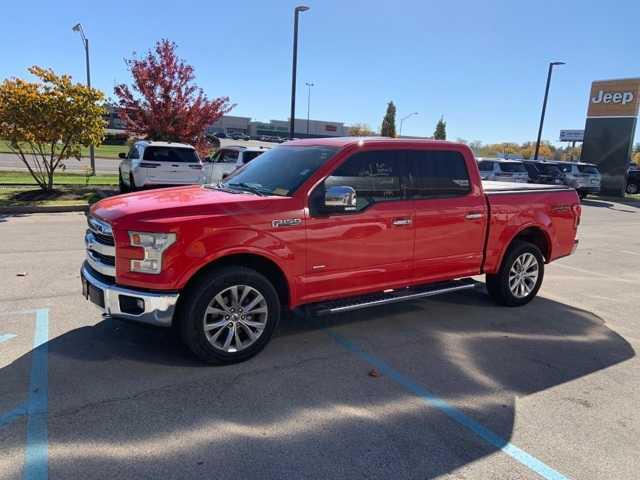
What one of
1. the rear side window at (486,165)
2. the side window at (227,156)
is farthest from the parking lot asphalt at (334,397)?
the rear side window at (486,165)

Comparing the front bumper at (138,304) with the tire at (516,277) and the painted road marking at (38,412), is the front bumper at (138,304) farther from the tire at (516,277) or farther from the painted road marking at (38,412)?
the tire at (516,277)

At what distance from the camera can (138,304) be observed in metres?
3.87

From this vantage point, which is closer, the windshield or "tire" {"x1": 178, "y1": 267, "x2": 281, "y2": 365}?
"tire" {"x1": 178, "y1": 267, "x2": 281, "y2": 365}

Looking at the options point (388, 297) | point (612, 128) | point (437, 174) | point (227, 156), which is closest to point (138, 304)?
point (388, 297)

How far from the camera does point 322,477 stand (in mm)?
2816

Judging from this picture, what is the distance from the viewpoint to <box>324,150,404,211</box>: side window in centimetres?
466

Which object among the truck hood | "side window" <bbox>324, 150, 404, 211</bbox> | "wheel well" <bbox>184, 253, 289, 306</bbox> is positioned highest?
"side window" <bbox>324, 150, 404, 211</bbox>

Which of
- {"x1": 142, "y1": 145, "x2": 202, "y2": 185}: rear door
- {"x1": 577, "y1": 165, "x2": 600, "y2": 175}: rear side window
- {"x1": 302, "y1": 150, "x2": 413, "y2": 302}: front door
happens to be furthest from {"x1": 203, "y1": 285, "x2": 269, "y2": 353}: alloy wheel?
{"x1": 577, "y1": 165, "x2": 600, "y2": 175}: rear side window

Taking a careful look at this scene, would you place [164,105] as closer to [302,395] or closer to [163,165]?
[163,165]

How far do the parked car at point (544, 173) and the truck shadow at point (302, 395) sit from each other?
21.4 metres

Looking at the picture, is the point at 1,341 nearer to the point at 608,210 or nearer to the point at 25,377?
the point at 25,377

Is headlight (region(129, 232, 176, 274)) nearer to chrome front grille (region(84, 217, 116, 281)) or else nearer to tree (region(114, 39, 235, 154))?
chrome front grille (region(84, 217, 116, 281))

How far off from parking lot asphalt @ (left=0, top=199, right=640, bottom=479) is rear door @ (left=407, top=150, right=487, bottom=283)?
0.65m

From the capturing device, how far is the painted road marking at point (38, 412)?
2793mm
